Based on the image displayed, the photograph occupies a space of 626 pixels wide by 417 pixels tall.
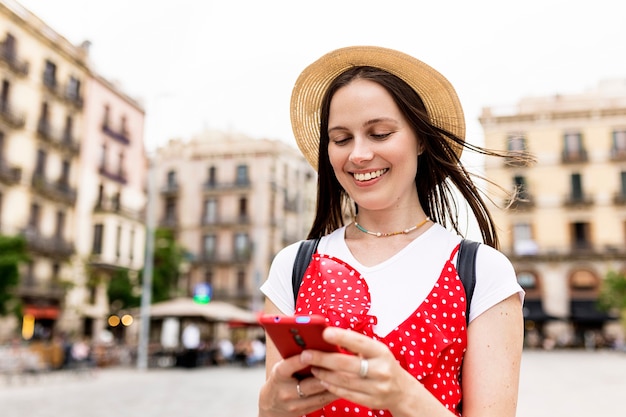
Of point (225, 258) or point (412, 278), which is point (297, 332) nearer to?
point (412, 278)

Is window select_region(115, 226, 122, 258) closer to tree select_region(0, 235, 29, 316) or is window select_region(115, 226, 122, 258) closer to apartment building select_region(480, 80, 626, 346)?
tree select_region(0, 235, 29, 316)

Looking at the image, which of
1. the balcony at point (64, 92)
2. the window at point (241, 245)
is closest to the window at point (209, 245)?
the window at point (241, 245)

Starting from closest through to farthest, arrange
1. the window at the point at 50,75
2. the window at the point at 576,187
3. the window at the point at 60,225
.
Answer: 1. the window at the point at 50,75
2. the window at the point at 60,225
3. the window at the point at 576,187

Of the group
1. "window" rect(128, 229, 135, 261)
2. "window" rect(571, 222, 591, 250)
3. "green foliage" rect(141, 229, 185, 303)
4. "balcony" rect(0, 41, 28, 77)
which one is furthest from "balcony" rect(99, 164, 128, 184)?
"window" rect(571, 222, 591, 250)

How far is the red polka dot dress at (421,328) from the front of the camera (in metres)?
1.21

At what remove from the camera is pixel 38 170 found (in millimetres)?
28719

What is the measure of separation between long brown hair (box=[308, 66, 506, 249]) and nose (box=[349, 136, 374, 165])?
0.12 metres

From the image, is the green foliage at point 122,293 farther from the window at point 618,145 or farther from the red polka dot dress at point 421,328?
the red polka dot dress at point 421,328

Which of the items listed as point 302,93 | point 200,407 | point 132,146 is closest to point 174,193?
point 132,146

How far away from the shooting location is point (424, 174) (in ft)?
5.28

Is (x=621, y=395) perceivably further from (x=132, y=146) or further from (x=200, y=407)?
(x=132, y=146)

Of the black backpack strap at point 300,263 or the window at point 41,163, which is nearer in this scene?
the black backpack strap at point 300,263

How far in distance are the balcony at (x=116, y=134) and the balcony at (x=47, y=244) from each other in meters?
6.11

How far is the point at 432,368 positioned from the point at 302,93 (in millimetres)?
809
